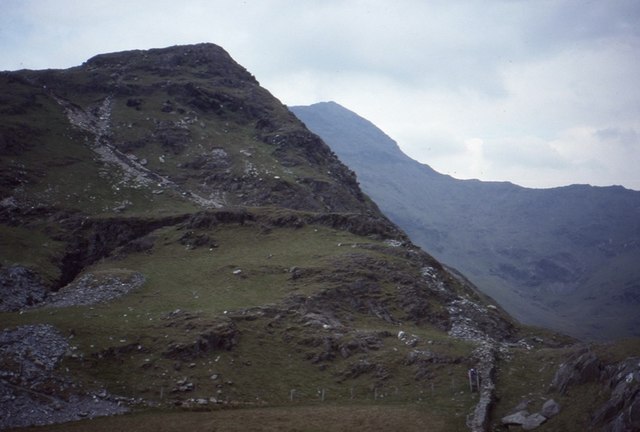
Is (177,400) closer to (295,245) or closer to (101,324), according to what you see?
(101,324)

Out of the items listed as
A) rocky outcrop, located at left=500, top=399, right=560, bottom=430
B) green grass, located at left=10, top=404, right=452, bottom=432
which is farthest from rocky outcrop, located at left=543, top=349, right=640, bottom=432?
green grass, located at left=10, top=404, right=452, bottom=432

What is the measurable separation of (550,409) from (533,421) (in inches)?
67.7

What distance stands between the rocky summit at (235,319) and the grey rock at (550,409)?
0.36 ft

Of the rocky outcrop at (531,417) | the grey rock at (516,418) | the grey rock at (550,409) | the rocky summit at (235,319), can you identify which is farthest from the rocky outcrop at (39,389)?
the grey rock at (550,409)

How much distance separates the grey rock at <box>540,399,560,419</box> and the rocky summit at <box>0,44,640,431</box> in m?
0.11

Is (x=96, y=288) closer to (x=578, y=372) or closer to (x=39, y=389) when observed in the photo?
(x=39, y=389)

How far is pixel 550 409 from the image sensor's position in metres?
34.3

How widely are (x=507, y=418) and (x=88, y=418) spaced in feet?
102

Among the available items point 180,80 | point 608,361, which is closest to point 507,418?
point 608,361

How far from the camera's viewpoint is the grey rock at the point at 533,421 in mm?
33219

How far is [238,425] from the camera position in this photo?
35.1 metres

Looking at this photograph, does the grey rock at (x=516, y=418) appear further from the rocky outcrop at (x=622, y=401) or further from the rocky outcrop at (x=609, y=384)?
the rocky outcrop at (x=622, y=401)

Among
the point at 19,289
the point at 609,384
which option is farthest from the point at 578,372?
the point at 19,289

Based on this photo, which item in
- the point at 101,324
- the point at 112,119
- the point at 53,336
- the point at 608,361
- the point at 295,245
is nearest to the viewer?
the point at 608,361
